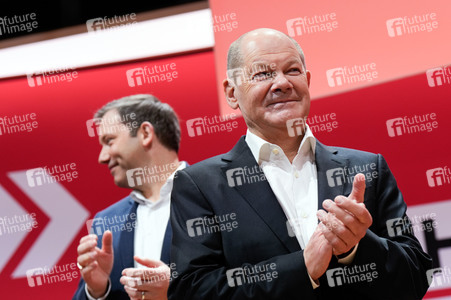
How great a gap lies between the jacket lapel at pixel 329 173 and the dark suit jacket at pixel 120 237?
1038mm

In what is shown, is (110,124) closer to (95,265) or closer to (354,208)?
(95,265)

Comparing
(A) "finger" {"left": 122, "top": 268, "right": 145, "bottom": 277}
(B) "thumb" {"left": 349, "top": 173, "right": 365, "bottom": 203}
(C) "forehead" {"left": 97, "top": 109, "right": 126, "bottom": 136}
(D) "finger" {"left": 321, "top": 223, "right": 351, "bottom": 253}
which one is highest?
(C) "forehead" {"left": 97, "top": 109, "right": 126, "bottom": 136}

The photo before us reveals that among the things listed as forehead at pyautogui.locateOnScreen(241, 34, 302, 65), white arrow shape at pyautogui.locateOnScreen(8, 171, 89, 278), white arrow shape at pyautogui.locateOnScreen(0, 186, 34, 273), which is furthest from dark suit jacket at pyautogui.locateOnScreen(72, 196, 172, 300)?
forehead at pyautogui.locateOnScreen(241, 34, 302, 65)

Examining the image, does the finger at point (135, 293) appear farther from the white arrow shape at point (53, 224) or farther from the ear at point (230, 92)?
the white arrow shape at point (53, 224)

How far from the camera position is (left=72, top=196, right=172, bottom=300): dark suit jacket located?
2.72 metres

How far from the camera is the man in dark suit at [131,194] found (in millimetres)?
2668

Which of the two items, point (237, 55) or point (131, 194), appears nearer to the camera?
point (237, 55)

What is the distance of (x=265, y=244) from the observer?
172 cm

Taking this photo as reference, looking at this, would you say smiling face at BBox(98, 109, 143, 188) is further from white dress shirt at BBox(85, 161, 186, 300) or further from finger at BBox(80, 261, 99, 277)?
finger at BBox(80, 261, 99, 277)

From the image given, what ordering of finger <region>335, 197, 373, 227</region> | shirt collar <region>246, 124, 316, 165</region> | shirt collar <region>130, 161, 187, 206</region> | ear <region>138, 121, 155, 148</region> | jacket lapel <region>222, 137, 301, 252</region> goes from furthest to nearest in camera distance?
ear <region>138, 121, 155, 148</region> < shirt collar <region>130, 161, 187, 206</region> < shirt collar <region>246, 124, 316, 165</region> < jacket lapel <region>222, 137, 301, 252</region> < finger <region>335, 197, 373, 227</region>

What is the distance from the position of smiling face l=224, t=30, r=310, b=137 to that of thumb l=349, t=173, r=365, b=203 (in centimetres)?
47

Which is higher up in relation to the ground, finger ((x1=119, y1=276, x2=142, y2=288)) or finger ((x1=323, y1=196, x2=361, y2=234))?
finger ((x1=323, y1=196, x2=361, y2=234))

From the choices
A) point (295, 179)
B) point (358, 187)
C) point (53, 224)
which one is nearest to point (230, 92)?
point (295, 179)

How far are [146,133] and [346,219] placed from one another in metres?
1.78
